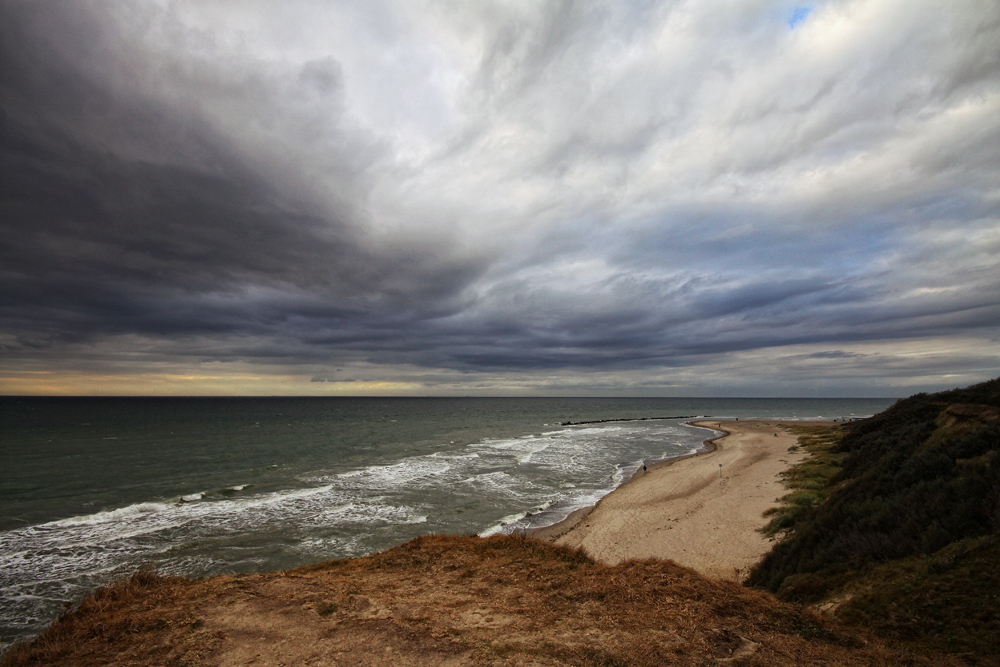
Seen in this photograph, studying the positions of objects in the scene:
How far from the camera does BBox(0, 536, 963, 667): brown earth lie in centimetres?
681

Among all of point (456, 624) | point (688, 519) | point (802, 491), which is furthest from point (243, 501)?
point (802, 491)

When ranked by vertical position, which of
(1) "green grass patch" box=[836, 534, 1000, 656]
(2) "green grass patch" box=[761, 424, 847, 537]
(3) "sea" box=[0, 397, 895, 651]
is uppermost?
(1) "green grass patch" box=[836, 534, 1000, 656]

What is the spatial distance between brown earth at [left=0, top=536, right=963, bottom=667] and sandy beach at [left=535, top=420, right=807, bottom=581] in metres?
5.61

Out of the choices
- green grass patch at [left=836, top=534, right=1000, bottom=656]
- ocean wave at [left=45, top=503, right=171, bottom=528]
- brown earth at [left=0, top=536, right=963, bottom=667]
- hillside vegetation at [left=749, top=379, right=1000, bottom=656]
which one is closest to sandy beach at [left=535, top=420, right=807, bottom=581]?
hillside vegetation at [left=749, top=379, right=1000, bottom=656]

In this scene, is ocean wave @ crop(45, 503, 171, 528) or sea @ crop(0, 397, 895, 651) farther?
ocean wave @ crop(45, 503, 171, 528)

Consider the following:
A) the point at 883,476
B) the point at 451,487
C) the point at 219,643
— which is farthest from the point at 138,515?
the point at 883,476

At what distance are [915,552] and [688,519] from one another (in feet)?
43.5

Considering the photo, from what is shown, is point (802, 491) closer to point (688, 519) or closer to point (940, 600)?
point (688, 519)

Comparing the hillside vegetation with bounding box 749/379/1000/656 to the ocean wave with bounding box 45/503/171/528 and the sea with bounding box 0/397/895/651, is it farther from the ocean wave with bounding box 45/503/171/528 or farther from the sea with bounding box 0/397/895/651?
the ocean wave with bounding box 45/503/171/528

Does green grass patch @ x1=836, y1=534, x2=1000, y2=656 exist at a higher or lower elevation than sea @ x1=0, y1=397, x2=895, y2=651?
higher

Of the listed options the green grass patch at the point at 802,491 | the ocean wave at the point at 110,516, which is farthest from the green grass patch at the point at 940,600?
the ocean wave at the point at 110,516

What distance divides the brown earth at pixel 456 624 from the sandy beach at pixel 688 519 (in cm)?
561

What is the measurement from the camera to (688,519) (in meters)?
21.5

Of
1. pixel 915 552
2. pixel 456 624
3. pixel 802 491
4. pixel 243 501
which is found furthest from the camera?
pixel 243 501
